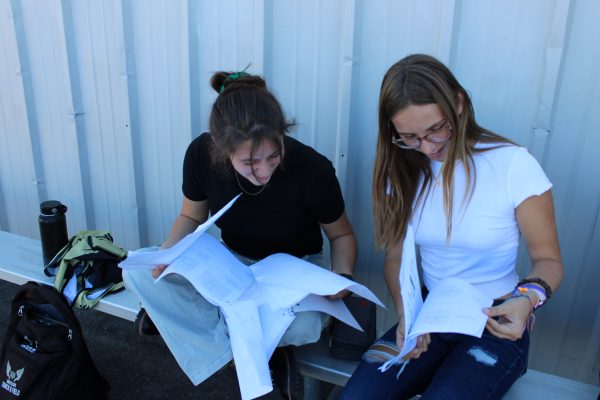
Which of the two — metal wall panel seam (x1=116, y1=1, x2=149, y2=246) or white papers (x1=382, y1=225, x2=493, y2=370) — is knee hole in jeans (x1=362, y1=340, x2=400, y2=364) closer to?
white papers (x1=382, y1=225, x2=493, y2=370)

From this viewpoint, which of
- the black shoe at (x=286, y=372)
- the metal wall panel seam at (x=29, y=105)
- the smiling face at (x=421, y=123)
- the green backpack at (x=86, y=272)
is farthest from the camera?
the metal wall panel seam at (x=29, y=105)

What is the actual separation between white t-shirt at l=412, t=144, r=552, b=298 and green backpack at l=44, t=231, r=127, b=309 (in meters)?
1.52

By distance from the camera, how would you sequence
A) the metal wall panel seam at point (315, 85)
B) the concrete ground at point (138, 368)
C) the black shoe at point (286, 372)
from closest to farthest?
the black shoe at point (286, 372), the metal wall panel seam at point (315, 85), the concrete ground at point (138, 368)

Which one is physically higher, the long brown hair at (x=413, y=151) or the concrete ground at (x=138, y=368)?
the long brown hair at (x=413, y=151)

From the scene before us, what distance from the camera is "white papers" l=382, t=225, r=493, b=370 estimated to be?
1.19 metres

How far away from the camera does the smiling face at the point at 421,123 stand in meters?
1.45

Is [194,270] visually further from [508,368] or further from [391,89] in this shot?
[508,368]

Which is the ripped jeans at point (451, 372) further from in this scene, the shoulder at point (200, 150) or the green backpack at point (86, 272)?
the green backpack at point (86, 272)

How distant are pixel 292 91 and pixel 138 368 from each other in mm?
1703

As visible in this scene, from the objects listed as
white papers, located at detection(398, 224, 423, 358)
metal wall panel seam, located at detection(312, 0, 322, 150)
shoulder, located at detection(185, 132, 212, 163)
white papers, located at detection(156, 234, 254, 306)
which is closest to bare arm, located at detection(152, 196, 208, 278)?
shoulder, located at detection(185, 132, 212, 163)

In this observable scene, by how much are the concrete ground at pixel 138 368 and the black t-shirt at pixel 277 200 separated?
0.84m

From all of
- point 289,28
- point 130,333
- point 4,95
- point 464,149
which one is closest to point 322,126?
point 289,28

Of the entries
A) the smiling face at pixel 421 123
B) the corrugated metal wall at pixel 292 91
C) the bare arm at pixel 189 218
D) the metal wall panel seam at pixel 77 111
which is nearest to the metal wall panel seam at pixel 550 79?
the corrugated metal wall at pixel 292 91

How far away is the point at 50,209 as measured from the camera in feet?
8.70
